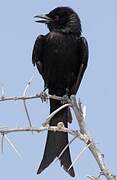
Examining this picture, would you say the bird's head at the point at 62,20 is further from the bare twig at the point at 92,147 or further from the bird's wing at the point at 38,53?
the bare twig at the point at 92,147

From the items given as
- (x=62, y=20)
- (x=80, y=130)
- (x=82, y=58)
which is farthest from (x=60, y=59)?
(x=80, y=130)

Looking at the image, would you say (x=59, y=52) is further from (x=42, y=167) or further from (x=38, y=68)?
(x=42, y=167)

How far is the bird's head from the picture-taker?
630cm

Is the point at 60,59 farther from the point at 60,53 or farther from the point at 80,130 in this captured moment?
the point at 80,130

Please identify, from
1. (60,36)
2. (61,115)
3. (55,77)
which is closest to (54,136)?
(61,115)

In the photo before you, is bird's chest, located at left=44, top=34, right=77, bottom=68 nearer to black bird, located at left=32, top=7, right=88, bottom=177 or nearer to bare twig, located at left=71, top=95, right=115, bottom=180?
black bird, located at left=32, top=7, right=88, bottom=177

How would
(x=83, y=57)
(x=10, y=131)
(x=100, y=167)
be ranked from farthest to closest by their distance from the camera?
(x=83, y=57), (x=10, y=131), (x=100, y=167)

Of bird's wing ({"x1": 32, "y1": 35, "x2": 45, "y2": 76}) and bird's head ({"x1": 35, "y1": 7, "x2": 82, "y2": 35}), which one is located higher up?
bird's head ({"x1": 35, "y1": 7, "x2": 82, "y2": 35})

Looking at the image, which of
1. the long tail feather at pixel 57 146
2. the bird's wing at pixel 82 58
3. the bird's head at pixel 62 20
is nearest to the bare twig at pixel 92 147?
the long tail feather at pixel 57 146

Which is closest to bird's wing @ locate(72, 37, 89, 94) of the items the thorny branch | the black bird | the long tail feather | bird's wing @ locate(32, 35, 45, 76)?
the black bird

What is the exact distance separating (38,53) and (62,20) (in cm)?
A: 61

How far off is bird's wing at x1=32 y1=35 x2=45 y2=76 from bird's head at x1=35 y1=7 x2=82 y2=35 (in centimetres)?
26

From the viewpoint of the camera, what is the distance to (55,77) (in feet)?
19.9

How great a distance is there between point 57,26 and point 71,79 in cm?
73
